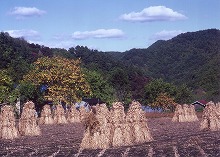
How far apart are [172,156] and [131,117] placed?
559 cm

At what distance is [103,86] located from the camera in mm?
70688

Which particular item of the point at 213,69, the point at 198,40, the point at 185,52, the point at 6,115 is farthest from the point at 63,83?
the point at 198,40

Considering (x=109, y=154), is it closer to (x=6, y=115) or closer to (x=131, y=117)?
(x=131, y=117)

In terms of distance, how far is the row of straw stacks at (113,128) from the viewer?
20328 mm

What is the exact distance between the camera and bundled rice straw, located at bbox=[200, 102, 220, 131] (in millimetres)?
28609

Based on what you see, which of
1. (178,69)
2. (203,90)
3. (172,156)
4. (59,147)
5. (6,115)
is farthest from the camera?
(178,69)

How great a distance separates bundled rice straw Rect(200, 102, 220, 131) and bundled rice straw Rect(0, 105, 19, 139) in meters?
11.8

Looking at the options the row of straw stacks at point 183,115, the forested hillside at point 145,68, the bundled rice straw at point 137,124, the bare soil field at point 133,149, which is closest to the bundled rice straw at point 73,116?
the forested hillside at point 145,68

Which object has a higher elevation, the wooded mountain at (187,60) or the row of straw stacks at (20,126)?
the wooded mountain at (187,60)

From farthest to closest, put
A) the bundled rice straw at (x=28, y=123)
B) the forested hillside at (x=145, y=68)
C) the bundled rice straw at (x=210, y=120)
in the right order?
the forested hillside at (x=145, y=68), the bundled rice straw at (x=28, y=123), the bundled rice straw at (x=210, y=120)

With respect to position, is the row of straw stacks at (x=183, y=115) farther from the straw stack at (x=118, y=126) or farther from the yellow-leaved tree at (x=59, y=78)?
the straw stack at (x=118, y=126)

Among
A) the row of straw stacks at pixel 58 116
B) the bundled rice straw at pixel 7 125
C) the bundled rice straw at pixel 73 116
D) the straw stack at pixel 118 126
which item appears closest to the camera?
the straw stack at pixel 118 126

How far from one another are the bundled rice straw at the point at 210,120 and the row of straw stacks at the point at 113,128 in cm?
764

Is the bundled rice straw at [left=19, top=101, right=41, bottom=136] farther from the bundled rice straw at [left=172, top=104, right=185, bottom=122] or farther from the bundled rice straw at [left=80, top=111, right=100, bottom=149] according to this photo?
the bundled rice straw at [left=172, top=104, right=185, bottom=122]
